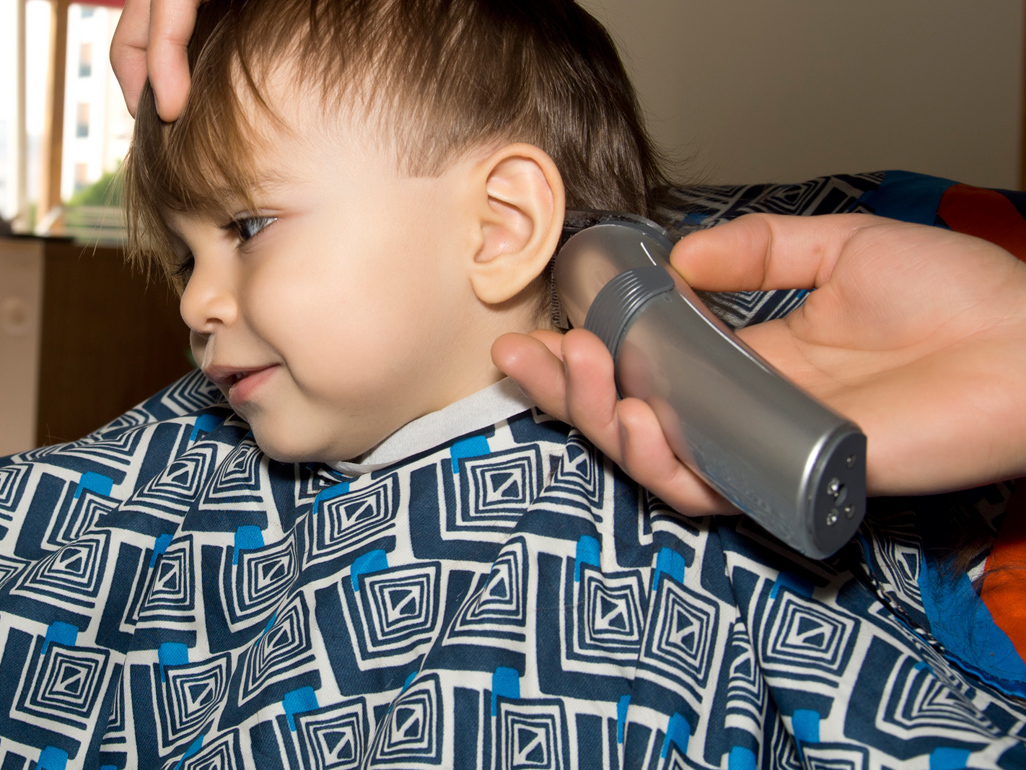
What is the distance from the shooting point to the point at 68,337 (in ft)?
7.08

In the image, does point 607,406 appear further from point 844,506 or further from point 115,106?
point 115,106

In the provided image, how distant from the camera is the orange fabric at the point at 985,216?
74cm

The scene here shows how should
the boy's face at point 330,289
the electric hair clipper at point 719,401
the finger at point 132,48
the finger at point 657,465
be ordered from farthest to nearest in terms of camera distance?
the finger at point 132,48, the boy's face at point 330,289, the finger at point 657,465, the electric hair clipper at point 719,401

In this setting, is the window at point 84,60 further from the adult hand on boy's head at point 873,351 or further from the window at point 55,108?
the adult hand on boy's head at point 873,351

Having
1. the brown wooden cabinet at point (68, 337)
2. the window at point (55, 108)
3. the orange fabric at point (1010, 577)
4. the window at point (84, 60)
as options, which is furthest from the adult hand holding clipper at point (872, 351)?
the window at point (84, 60)

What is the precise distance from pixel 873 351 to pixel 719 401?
0.19m

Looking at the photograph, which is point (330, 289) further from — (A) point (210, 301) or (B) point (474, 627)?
(B) point (474, 627)

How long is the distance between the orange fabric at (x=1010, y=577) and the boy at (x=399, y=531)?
0.26 feet

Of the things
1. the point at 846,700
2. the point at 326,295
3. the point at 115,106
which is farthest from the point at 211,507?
the point at 115,106

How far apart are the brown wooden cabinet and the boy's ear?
173 cm

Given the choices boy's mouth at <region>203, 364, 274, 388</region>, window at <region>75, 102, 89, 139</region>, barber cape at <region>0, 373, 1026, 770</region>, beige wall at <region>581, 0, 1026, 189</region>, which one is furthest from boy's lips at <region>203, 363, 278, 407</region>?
window at <region>75, 102, 89, 139</region>

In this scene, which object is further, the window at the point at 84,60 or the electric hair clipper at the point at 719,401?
the window at the point at 84,60

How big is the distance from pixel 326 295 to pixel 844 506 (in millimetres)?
373

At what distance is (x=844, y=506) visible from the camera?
0.40 m
